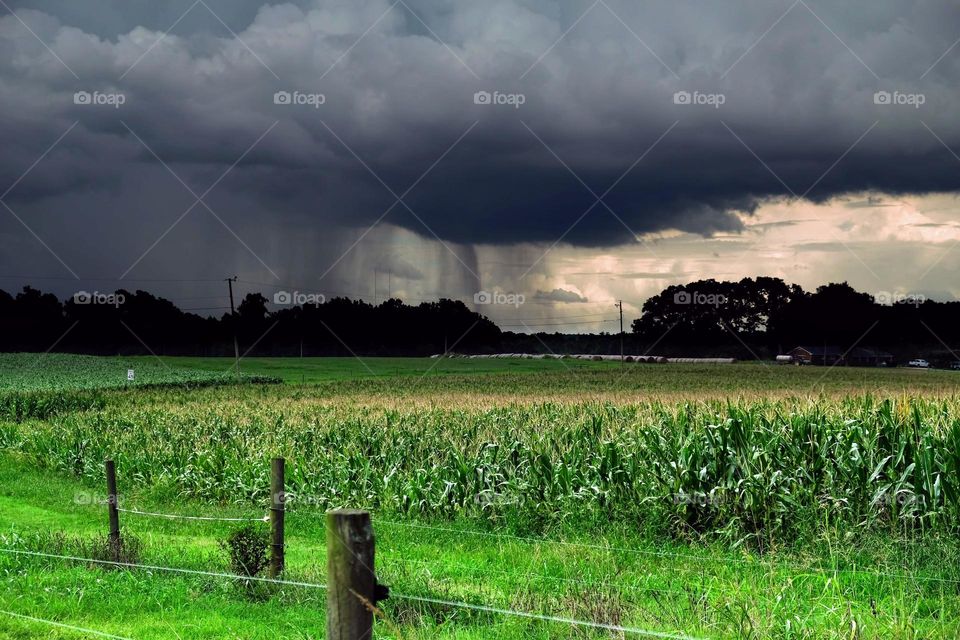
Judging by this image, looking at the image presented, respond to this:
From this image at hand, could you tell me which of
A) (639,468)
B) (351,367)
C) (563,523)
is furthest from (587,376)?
(563,523)

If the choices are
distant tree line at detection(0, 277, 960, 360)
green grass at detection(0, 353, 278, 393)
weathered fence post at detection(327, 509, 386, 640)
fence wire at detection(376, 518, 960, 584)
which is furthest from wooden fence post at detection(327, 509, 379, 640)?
distant tree line at detection(0, 277, 960, 360)

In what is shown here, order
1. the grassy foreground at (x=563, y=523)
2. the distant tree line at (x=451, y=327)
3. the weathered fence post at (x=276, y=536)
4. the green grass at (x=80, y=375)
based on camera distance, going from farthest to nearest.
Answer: the distant tree line at (x=451, y=327) → the green grass at (x=80, y=375) → the weathered fence post at (x=276, y=536) → the grassy foreground at (x=563, y=523)

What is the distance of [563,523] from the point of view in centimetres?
1330

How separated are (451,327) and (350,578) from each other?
13513cm

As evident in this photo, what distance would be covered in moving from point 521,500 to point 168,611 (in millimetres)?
6618

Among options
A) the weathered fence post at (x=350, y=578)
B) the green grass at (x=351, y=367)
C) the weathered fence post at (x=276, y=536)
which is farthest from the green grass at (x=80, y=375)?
the weathered fence post at (x=350, y=578)

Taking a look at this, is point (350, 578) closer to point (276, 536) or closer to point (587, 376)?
point (276, 536)

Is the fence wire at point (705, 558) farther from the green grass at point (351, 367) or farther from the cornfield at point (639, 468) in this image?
the green grass at point (351, 367)

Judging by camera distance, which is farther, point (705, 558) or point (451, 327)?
point (451, 327)

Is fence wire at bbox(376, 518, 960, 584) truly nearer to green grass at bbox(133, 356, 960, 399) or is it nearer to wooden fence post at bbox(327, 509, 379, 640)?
wooden fence post at bbox(327, 509, 379, 640)

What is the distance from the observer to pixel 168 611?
8.93m

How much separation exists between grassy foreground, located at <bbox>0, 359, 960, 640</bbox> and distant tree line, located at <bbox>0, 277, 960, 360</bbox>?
4097 inches

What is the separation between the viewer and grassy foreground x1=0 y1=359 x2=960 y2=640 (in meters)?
7.81

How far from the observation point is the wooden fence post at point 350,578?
4.54m
